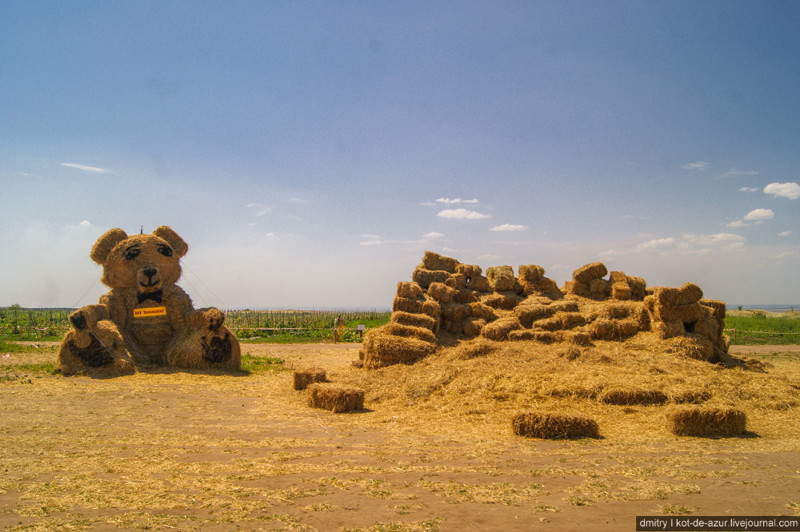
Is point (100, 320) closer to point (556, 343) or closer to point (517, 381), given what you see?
point (517, 381)

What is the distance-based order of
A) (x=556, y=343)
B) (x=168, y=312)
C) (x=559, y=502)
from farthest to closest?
(x=168, y=312), (x=556, y=343), (x=559, y=502)

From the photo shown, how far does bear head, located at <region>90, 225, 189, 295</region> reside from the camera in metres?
14.8

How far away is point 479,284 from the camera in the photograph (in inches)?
632

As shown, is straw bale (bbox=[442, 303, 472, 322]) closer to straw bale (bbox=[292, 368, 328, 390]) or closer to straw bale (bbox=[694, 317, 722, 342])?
straw bale (bbox=[292, 368, 328, 390])

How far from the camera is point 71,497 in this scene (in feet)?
15.9

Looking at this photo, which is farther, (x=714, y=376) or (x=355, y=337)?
(x=355, y=337)

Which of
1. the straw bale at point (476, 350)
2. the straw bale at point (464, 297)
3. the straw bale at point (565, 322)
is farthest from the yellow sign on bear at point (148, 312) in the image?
the straw bale at point (565, 322)

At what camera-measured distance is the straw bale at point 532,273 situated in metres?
16.0

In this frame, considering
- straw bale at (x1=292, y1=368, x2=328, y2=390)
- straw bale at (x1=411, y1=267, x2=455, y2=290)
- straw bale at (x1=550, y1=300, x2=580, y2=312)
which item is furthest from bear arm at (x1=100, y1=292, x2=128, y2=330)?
straw bale at (x1=550, y1=300, x2=580, y2=312)

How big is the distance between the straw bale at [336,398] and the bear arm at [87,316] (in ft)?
23.8

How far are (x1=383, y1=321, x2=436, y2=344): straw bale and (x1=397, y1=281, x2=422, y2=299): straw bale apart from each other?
1.25 meters

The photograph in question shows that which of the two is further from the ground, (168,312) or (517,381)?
(168,312)

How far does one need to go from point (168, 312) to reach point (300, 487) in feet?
37.7

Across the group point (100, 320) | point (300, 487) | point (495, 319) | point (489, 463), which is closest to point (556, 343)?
point (495, 319)
